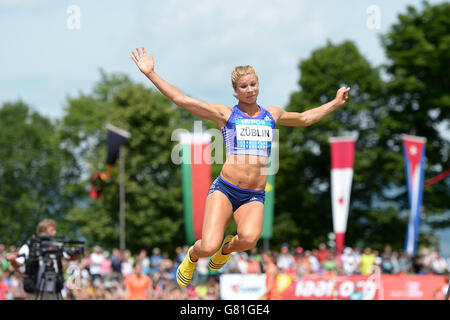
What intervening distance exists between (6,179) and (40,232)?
49530 millimetres

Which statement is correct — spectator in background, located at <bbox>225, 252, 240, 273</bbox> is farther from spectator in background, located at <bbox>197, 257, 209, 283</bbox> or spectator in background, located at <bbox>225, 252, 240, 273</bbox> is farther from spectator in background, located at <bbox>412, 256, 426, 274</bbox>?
spectator in background, located at <bbox>412, 256, 426, 274</bbox>

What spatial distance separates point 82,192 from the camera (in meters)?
56.3

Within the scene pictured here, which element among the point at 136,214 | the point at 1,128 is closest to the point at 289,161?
the point at 136,214

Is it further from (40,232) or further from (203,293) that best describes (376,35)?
(40,232)

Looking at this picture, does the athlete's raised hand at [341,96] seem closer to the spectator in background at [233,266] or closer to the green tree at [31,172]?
the spectator in background at [233,266]

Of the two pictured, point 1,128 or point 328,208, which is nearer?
point 328,208

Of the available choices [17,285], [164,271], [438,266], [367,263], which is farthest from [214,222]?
[438,266]

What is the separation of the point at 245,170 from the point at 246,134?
45 centimetres

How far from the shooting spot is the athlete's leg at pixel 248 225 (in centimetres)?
744

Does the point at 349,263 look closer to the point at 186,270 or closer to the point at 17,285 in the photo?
the point at 17,285

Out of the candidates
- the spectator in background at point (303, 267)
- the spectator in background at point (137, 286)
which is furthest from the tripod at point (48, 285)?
the spectator in background at point (303, 267)
